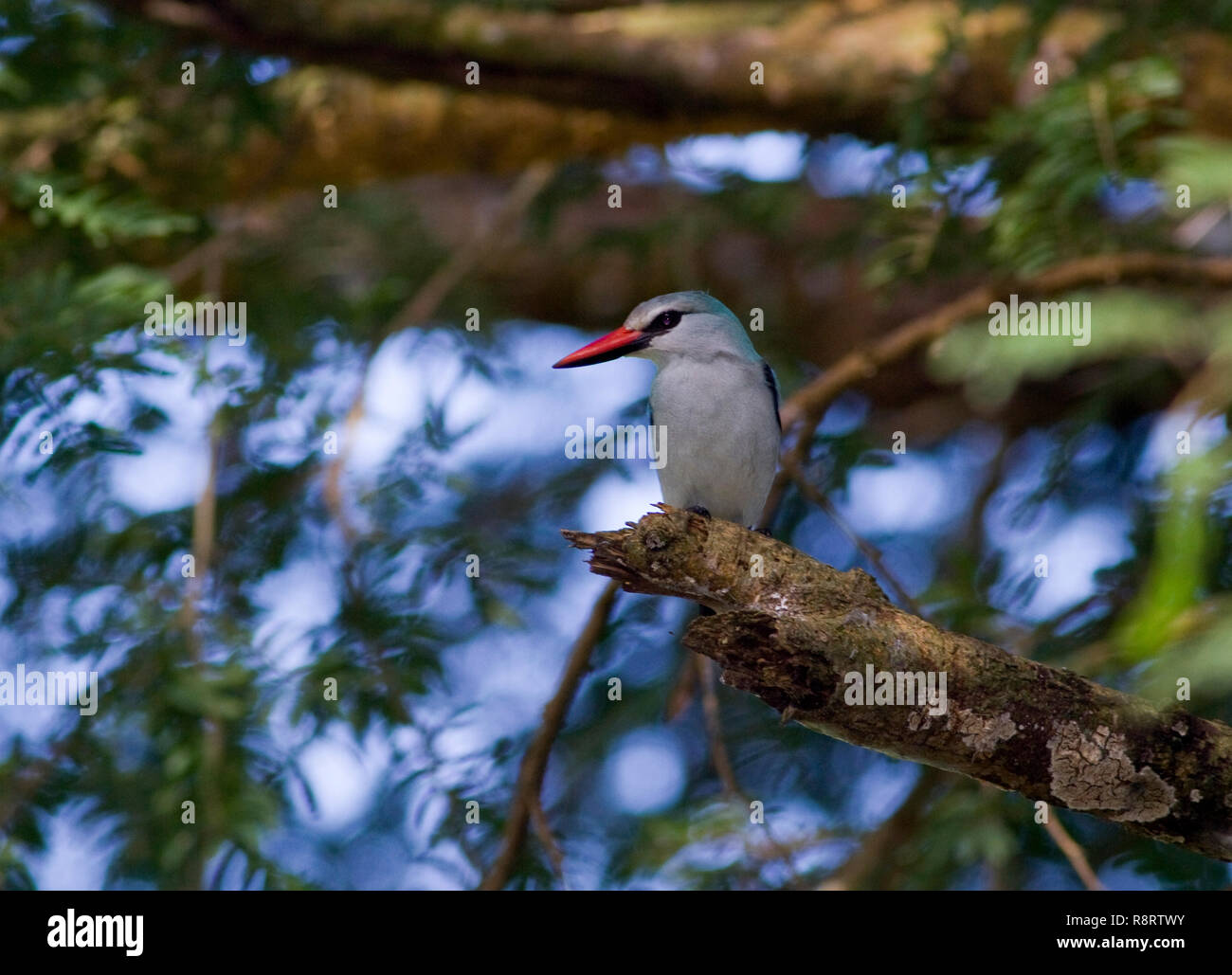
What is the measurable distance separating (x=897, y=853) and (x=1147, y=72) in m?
3.24

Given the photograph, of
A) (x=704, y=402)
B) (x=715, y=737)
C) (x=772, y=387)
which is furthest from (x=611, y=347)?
(x=715, y=737)

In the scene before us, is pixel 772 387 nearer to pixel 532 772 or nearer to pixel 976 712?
pixel 532 772

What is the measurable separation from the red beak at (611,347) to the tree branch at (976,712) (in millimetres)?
1333

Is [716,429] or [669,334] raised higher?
[669,334]

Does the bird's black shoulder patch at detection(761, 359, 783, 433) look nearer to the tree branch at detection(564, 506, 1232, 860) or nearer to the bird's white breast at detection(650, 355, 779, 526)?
the bird's white breast at detection(650, 355, 779, 526)

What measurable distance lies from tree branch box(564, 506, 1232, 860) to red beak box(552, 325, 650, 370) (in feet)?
4.37

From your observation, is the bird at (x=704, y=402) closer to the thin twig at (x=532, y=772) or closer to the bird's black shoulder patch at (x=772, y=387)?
the bird's black shoulder patch at (x=772, y=387)

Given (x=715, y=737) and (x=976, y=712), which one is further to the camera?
(x=715, y=737)

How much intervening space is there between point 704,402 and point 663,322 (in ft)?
1.26

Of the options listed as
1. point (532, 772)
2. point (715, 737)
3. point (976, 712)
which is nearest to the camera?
point (976, 712)

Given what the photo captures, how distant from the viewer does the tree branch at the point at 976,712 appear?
10.0 feet

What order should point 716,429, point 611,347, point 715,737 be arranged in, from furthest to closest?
point 715,737
point 611,347
point 716,429

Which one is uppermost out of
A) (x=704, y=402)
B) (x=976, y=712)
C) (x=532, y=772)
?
(x=704, y=402)

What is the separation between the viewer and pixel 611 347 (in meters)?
4.58
